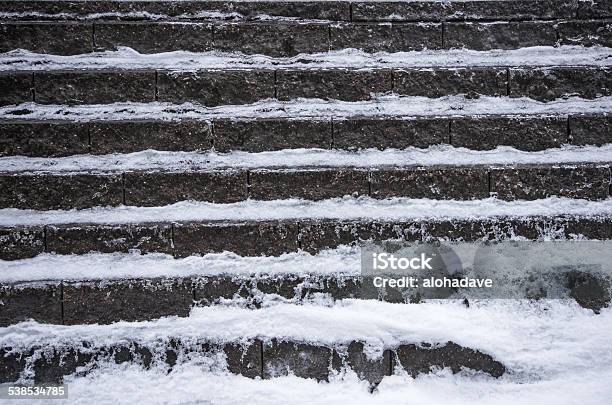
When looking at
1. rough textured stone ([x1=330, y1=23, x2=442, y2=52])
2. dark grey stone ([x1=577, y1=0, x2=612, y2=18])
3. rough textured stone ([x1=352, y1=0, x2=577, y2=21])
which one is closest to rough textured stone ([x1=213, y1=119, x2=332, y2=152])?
rough textured stone ([x1=330, y1=23, x2=442, y2=52])

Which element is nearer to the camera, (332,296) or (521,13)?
(332,296)

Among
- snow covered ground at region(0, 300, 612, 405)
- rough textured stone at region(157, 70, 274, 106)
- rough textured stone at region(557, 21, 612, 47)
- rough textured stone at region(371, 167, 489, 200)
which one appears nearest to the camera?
snow covered ground at region(0, 300, 612, 405)

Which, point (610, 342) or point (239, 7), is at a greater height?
point (239, 7)

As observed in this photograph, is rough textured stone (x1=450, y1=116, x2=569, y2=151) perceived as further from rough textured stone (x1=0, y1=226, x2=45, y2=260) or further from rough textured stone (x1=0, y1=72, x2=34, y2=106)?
rough textured stone (x1=0, y1=72, x2=34, y2=106)

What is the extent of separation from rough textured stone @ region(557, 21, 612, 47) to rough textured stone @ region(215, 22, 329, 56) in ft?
6.29

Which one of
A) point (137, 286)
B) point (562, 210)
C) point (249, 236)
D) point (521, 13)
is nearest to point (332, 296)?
point (249, 236)

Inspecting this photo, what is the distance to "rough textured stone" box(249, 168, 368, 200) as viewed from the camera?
2.79 meters

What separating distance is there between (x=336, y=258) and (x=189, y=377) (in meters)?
1.10

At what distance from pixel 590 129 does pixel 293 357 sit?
2586 mm

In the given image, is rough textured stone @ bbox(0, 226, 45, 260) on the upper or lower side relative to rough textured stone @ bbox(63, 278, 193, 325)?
upper

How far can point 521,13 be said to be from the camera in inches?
137

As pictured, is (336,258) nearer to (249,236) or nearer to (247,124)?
(249,236)

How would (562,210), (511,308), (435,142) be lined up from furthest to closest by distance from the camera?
1. (435,142)
2. (562,210)
3. (511,308)

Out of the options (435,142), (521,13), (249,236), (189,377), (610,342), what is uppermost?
(521,13)
